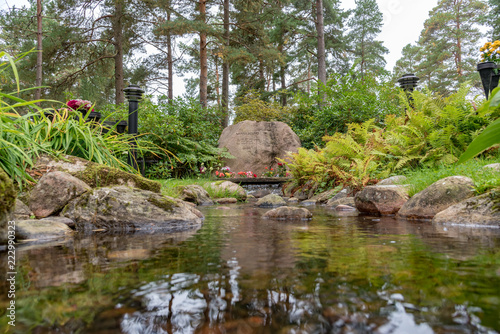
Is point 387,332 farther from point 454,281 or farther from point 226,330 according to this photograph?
point 454,281

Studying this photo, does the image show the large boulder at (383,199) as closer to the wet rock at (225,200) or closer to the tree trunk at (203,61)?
the wet rock at (225,200)

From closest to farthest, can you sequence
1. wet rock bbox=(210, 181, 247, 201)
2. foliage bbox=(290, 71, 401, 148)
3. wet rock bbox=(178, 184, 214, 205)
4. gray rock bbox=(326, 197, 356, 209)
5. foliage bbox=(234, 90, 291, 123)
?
gray rock bbox=(326, 197, 356, 209) → wet rock bbox=(178, 184, 214, 205) → wet rock bbox=(210, 181, 247, 201) → foliage bbox=(290, 71, 401, 148) → foliage bbox=(234, 90, 291, 123)

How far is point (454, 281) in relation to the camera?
111 cm

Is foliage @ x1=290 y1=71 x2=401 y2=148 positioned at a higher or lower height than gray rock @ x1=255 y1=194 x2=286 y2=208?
higher

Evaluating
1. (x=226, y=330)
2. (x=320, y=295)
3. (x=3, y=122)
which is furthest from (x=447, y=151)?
(x=3, y=122)

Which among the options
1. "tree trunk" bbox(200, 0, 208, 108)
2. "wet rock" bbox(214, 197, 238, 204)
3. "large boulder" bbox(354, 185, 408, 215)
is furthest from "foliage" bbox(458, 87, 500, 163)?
"tree trunk" bbox(200, 0, 208, 108)

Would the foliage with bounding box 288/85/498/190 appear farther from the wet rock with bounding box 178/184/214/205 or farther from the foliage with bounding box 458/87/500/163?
the foliage with bounding box 458/87/500/163

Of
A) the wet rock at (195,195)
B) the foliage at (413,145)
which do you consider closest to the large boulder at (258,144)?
the foliage at (413,145)

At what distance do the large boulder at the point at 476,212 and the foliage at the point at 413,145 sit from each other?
2.12 metres

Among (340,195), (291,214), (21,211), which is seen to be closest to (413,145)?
(340,195)

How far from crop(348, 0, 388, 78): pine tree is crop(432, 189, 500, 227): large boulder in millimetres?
23676

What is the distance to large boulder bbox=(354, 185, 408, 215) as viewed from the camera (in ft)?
12.6

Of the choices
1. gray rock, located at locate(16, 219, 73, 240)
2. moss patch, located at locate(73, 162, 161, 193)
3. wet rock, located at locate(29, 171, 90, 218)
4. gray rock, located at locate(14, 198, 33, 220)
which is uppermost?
moss patch, located at locate(73, 162, 161, 193)

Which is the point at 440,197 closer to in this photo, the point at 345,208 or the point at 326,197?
the point at 345,208
